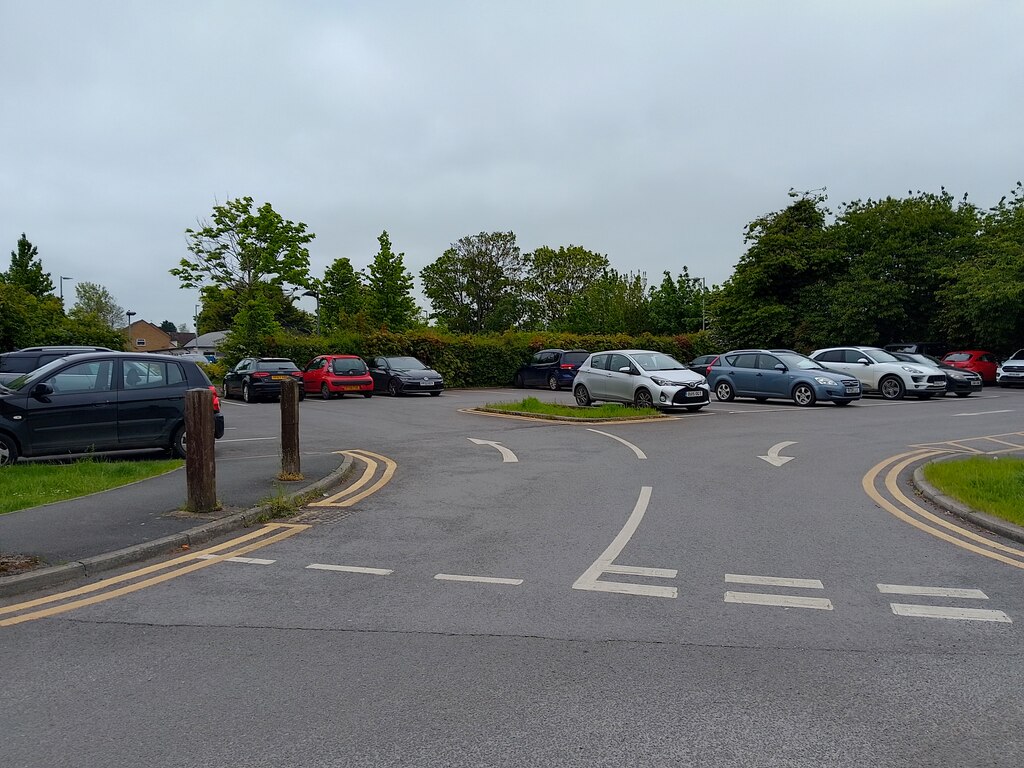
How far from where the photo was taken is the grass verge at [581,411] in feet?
59.3

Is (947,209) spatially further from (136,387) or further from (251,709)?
(251,709)

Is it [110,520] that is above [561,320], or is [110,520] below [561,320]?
below

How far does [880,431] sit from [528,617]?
1279 cm

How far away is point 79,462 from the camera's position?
10938 mm

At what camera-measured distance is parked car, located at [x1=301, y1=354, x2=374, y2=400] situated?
2669cm

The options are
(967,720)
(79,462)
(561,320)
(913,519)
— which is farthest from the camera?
(561,320)

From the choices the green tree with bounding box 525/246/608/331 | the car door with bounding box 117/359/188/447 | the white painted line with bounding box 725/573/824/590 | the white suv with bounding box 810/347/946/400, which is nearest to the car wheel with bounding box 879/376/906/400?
the white suv with bounding box 810/347/946/400

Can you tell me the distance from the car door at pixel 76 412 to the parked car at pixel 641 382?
40.7ft

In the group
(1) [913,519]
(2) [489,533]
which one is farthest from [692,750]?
(1) [913,519]

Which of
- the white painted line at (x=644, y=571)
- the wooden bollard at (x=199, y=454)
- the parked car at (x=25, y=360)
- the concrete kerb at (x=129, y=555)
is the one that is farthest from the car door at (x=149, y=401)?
the white painted line at (x=644, y=571)

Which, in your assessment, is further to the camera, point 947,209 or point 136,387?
point 947,209

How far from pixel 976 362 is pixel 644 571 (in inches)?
1241

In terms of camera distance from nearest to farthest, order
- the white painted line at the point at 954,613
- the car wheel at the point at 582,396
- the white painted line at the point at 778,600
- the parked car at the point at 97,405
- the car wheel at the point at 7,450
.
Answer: the white painted line at the point at 954,613, the white painted line at the point at 778,600, the car wheel at the point at 7,450, the parked car at the point at 97,405, the car wheel at the point at 582,396

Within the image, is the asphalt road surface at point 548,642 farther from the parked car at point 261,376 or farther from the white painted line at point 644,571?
the parked car at point 261,376
